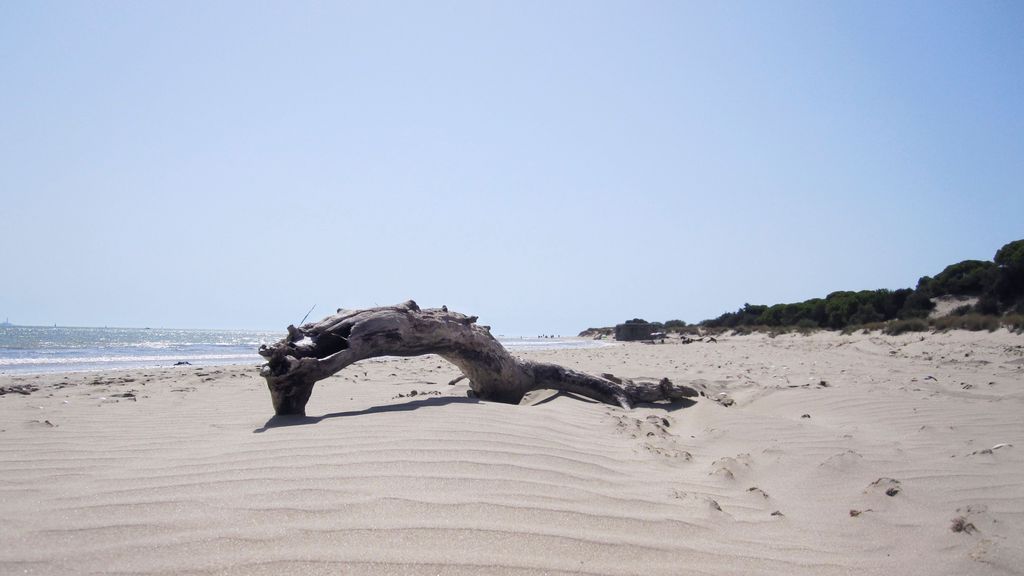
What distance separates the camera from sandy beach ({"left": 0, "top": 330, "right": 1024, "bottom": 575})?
2059mm

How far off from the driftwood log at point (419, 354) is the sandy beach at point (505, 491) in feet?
1.23

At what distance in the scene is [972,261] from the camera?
23.7 metres

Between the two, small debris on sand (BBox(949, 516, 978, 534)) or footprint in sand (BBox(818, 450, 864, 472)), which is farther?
footprint in sand (BBox(818, 450, 864, 472))

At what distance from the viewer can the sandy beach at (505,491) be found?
6.75 feet

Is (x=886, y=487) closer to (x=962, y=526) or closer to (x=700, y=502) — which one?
(x=962, y=526)

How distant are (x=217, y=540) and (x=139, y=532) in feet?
1.16

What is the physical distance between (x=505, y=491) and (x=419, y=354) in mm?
2630

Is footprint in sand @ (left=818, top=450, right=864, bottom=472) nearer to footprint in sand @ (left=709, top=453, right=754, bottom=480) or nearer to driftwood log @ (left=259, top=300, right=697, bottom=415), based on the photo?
footprint in sand @ (left=709, top=453, right=754, bottom=480)

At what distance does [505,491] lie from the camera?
2.55 meters

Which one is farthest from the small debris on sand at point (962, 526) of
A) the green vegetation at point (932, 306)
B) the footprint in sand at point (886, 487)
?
the green vegetation at point (932, 306)

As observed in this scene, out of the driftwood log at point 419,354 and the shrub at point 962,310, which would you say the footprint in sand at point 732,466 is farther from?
the shrub at point 962,310

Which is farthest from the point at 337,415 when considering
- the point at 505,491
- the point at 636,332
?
the point at 636,332

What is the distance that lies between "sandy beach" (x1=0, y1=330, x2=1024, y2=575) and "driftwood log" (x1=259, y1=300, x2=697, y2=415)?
0.37 metres

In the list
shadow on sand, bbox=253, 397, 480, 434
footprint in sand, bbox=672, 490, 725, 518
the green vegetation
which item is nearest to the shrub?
the green vegetation
